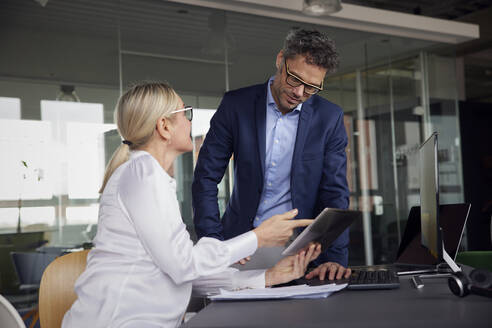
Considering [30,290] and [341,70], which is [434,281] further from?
[341,70]

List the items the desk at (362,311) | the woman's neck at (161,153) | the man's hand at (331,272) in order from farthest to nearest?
the man's hand at (331,272) → the woman's neck at (161,153) → the desk at (362,311)

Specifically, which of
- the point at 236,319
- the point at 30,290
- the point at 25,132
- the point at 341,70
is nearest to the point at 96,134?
the point at 25,132

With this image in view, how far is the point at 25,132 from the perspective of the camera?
493 centimetres

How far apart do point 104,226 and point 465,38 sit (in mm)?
7299

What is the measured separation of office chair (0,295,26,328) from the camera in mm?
1501

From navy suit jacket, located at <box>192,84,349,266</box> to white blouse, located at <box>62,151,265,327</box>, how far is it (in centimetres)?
Result: 76

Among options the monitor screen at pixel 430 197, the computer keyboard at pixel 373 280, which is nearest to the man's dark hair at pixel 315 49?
the monitor screen at pixel 430 197

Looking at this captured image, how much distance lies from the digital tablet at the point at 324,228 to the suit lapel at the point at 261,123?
0.65 m

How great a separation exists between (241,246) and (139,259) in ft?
1.02

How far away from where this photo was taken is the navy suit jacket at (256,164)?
7.70 feet

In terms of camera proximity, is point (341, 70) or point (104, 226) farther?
point (341, 70)

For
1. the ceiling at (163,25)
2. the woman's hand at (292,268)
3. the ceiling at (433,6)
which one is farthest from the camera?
the ceiling at (433,6)

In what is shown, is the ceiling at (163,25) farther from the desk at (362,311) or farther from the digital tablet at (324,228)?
the desk at (362,311)

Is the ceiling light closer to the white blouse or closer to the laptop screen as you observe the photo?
the laptop screen
